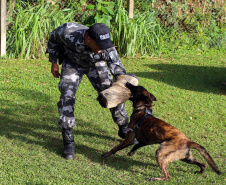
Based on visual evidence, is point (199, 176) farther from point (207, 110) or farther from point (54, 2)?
point (54, 2)

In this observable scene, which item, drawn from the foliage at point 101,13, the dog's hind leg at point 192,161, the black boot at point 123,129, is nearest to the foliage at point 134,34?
the foliage at point 101,13

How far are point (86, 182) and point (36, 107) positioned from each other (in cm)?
304

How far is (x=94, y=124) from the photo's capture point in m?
5.86

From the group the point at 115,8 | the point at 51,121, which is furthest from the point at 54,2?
the point at 51,121

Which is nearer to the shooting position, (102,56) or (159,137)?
(159,137)

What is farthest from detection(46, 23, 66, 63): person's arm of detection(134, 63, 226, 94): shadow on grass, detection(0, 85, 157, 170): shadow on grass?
detection(134, 63, 226, 94): shadow on grass

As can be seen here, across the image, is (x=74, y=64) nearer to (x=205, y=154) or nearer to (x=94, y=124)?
(x=94, y=124)

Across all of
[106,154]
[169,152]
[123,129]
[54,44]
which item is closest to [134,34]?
[123,129]

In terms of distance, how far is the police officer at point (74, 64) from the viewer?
4.31 m

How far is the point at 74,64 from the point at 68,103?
0.54 m

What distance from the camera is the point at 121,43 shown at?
10734mm

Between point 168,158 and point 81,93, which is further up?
point 168,158

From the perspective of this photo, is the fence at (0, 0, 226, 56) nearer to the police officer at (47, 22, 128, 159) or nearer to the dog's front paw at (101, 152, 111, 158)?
the police officer at (47, 22, 128, 159)

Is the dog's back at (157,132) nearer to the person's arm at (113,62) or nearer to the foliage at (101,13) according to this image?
the person's arm at (113,62)
